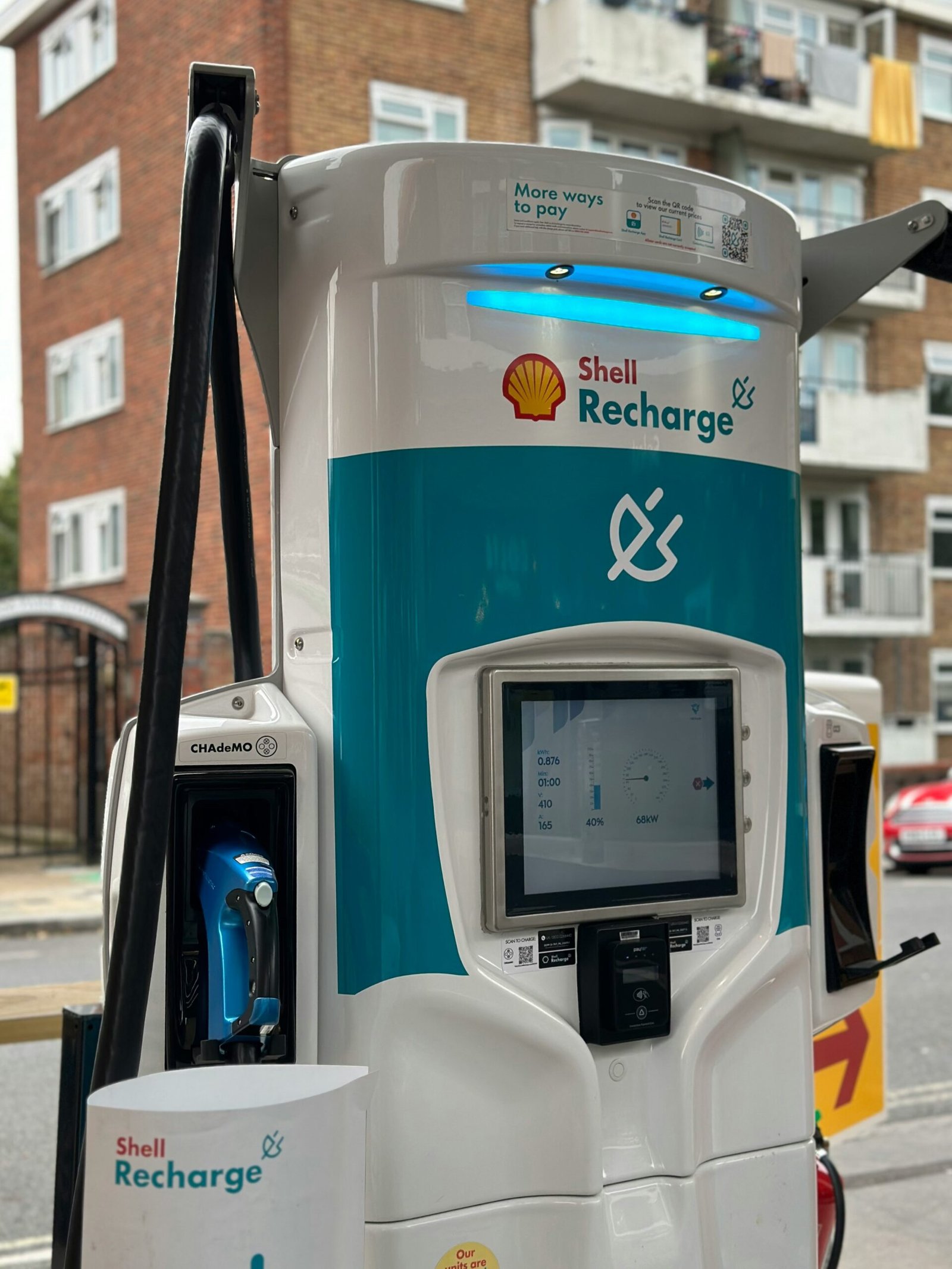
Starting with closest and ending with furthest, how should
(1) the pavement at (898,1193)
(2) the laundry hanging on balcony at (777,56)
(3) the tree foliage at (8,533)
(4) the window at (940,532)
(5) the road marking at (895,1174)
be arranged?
(1) the pavement at (898,1193), (5) the road marking at (895,1174), (2) the laundry hanging on balcony at (777,56), (4) the window at (940,532), (3) the tree foliage at (8,533)

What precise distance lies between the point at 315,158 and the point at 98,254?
20348mm

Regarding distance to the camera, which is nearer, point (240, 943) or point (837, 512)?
point (240, 943)

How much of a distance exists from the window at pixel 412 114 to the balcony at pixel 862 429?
689cm

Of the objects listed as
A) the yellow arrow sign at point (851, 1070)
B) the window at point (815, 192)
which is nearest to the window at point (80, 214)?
the window at point (815, 192)

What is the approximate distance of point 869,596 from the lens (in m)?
24.0

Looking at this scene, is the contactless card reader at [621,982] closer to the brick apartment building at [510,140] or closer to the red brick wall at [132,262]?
the brick apartment building at [510,140]

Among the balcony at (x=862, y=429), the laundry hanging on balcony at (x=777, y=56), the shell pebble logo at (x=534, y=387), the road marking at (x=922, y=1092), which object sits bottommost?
the road marking at (x=922, y=1092)

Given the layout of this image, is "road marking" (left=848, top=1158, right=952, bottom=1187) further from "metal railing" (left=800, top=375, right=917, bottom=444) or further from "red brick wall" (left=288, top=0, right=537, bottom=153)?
"metal railing" (left=800, top=375, right=917, bottom=444)

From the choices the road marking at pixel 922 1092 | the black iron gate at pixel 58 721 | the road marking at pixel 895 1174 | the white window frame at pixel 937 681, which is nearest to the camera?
the road marking at pixel 895 1174

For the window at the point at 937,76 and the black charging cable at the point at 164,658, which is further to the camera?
the window at the point at 937,76

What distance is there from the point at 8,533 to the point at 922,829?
36357 mm

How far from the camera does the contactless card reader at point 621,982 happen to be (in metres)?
2.44

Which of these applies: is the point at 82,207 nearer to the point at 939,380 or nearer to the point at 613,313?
the point at 939,380

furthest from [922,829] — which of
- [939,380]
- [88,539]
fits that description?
[88,539]
